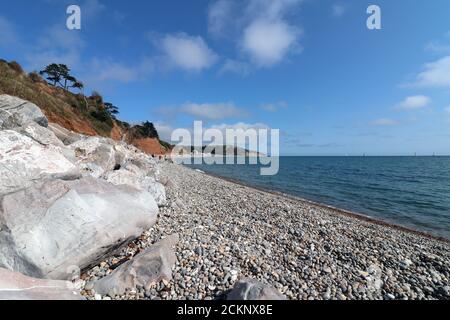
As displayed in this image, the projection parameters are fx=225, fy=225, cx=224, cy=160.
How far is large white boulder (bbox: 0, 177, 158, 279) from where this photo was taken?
12.9 ft

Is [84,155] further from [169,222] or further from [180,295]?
[180,295]

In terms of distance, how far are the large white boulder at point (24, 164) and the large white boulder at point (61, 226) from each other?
0.42 meters

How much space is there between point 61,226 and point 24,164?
6.27 feet

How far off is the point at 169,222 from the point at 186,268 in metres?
2.75

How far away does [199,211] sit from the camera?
9.69 metres

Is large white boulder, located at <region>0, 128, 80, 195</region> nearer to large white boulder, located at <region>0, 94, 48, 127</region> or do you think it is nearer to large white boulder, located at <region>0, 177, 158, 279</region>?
large white boulder, located at <region>0, 177, 158, 279</region>

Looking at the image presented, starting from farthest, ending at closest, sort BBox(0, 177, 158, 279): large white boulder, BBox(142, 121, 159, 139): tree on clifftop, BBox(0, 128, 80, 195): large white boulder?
1. BBox(142, 121, 159, 139): tree on clifftop
2. BBox(0, 128, 80, 195): large white boulder
3. BBox(0, 177, 158, 279): large white boulder

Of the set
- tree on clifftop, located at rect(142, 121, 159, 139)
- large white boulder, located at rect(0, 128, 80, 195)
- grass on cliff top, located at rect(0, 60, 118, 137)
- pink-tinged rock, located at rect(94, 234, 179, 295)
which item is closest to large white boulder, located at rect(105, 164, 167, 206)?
large white boulder, located at rect(0, 128, 80, 195)

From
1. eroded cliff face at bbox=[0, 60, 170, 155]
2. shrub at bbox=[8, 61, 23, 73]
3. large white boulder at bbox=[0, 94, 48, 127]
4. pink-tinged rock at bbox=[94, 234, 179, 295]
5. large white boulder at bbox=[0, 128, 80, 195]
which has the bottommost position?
pink-tinged rock at bbox=[94, 234, 179, 295]

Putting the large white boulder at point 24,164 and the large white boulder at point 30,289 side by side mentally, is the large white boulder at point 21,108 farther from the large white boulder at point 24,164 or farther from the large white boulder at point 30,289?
the large white boulder at point 30,289

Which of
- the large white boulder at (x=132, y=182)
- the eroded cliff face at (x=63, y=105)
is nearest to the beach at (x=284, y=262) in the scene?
the large white boulder at (x=132, y=182)

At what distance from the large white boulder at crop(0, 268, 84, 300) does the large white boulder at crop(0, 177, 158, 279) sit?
28 centimetres

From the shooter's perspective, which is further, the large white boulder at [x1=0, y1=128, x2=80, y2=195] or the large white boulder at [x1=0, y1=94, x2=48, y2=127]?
the large white boulder at [x1=0, y1=94, x2=48, y2=127]
